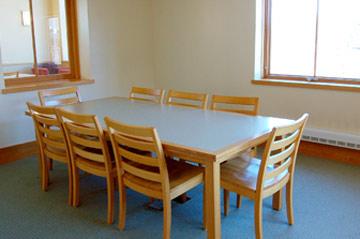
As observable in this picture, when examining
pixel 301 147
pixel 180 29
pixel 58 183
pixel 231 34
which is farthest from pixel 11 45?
pixel 301 147

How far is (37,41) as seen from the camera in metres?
4.39

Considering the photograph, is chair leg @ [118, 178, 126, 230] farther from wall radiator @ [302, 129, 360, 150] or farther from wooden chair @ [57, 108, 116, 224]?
wall radiator @ [302, 129, 360, 150]

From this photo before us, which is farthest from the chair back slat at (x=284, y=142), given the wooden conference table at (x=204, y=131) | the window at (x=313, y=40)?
the window at (x=313, y=40)

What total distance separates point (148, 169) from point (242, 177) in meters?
0.62

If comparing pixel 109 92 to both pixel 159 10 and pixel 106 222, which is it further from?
pixel 106 222

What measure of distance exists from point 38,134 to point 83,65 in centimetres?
188

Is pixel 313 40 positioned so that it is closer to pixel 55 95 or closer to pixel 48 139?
pixel 55 95

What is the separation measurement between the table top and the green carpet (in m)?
0.68

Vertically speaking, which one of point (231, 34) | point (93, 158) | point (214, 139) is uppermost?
point (231, 34)

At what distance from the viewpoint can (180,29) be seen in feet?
16.5

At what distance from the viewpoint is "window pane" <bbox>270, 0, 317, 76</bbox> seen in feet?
13.2

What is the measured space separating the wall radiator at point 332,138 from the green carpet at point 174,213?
290mm

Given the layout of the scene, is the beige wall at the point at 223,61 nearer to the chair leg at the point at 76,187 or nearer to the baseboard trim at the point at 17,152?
the baseboard trim at the point at 17,152

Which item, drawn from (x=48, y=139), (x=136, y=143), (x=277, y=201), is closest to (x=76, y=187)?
(x=48, y=139)
